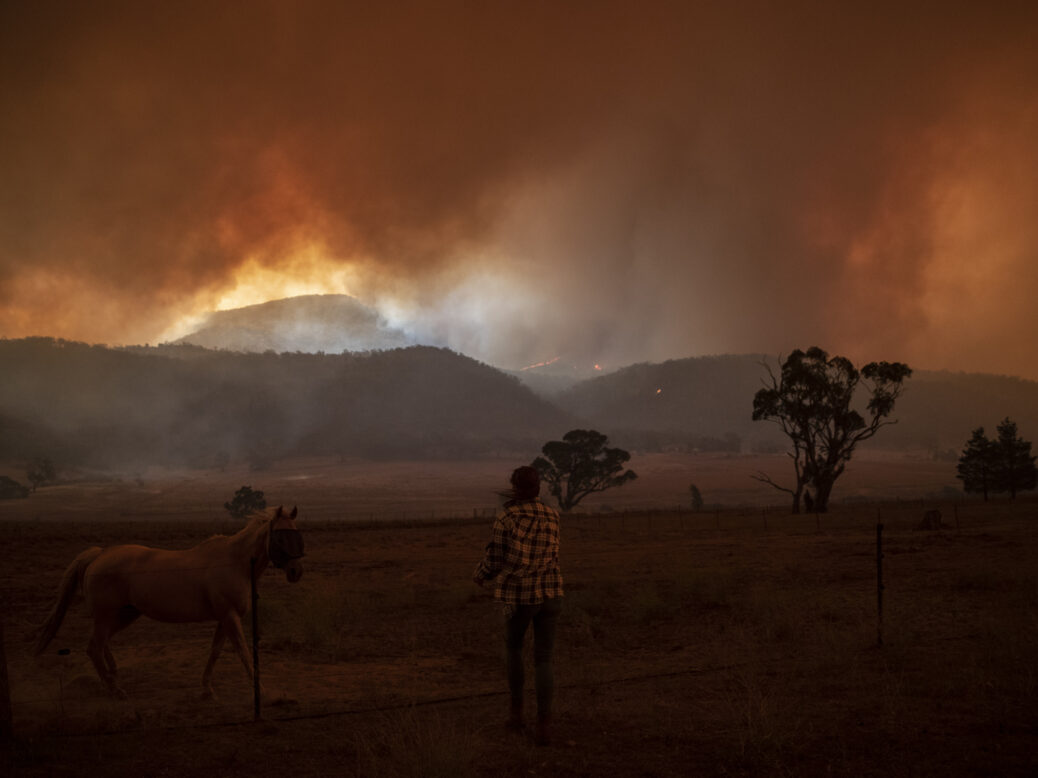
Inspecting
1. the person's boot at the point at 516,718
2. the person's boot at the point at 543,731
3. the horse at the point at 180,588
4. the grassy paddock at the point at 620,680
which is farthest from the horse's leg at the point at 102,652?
the person's boot at the point at 543,731

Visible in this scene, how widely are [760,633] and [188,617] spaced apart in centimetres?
818

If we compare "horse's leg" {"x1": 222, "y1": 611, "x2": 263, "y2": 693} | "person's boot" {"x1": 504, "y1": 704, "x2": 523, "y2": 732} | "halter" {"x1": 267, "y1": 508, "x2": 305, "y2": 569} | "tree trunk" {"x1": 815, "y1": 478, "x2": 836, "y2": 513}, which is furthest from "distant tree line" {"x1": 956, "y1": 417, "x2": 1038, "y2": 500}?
"horse's leg" {"x1": 222, "y1": 611, "x2": 263, "y2": 693}

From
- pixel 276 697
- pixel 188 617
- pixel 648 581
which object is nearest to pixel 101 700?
pixel 188 617

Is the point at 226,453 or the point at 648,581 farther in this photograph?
the point at 226,453

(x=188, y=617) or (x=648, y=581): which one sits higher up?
(x=188, y=617)

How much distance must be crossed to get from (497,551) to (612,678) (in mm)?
4031

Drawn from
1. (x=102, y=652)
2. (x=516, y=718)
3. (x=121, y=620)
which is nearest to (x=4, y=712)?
(x=102, y=652)

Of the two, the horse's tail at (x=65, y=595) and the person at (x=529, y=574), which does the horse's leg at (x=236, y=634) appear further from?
the person at (x=529, y=574)

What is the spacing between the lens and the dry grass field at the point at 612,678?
6.11m

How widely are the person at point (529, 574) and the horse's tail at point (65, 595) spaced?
5440mm

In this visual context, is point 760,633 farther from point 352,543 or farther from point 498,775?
point 352,543

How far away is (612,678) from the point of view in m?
9.43

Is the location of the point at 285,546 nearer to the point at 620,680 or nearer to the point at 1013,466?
the point at 620,680

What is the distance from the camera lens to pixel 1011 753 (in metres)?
5.91
